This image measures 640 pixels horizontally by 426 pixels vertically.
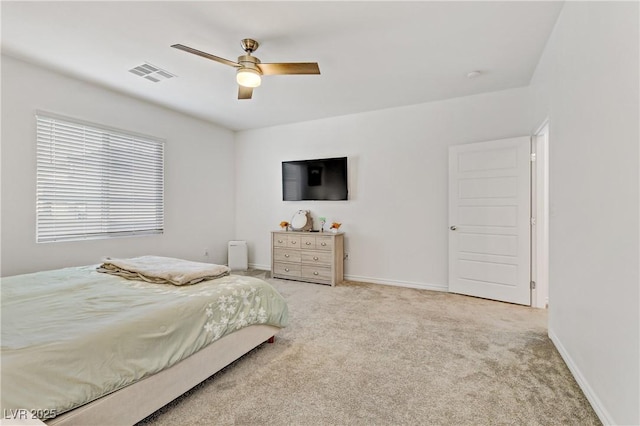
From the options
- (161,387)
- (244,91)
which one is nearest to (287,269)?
(244,91)

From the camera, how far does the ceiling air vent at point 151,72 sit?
3076 millimetres

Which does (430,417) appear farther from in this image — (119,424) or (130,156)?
(130,156)

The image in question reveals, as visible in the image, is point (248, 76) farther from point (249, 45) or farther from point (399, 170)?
point (399, 170)

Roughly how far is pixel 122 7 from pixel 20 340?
89.5 inches

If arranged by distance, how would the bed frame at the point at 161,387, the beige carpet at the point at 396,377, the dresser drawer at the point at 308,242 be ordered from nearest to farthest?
the bed frame at the point at 161,387, the beige carpet at the point at 396,377, the dresser drawer at the point at 308,242

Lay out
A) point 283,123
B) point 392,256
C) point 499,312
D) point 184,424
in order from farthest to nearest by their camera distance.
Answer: point 283,123 → point 392,256 → point 499,312 → point 184,424

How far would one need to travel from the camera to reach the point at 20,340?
126 cm

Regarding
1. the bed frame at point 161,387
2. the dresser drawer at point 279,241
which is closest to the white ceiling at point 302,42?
the dresser drawer at point 279,241

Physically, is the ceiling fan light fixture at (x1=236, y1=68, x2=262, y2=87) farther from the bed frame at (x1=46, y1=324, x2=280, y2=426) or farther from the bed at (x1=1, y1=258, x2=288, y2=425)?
the bed frame at (x1=46, y1=324, x2=280, y2=426)

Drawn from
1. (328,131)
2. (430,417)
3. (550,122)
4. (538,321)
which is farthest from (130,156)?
(538,321)

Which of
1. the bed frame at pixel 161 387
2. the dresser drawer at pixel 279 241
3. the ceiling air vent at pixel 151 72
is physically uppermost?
the ceiling air vent at pixel 151 72

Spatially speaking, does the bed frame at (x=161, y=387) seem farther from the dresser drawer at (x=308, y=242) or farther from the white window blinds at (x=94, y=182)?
the white window blinds at (x=94, y=182)

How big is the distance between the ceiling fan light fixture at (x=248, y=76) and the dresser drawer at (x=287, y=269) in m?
2.79

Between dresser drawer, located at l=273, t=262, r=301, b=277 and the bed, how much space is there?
213 centimetres
